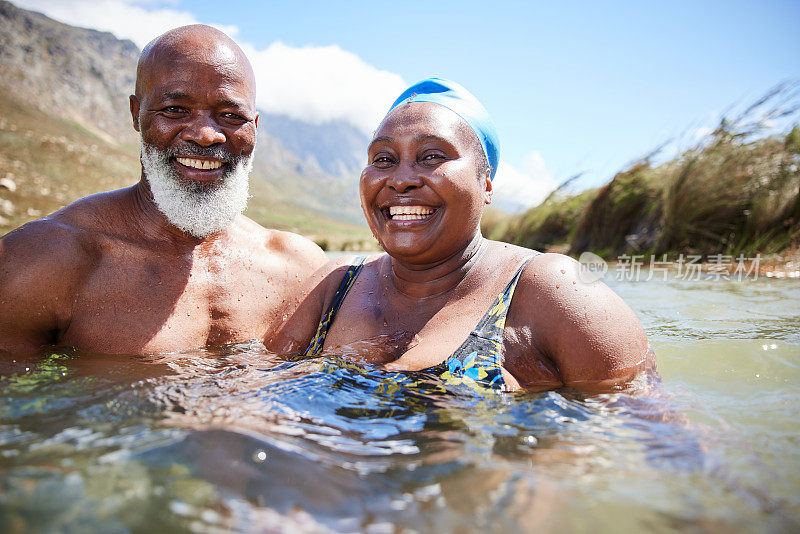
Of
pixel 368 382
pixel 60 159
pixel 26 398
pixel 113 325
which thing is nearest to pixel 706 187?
pixel 368 382

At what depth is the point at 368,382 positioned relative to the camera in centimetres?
234

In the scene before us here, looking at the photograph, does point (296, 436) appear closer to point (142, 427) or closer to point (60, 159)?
point (142, 427)

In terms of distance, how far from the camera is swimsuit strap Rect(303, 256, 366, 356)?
2.85 m

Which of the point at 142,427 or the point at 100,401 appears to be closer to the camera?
the point at 142,427

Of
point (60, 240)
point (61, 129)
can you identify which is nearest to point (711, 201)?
point (60, 240)

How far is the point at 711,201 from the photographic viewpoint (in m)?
8.20

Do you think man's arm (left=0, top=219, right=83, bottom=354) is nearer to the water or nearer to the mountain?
the water

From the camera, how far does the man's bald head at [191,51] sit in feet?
10.5

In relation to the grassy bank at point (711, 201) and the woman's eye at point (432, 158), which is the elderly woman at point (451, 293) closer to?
the woman's eye at point (432, 158)

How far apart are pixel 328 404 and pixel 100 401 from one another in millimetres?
865

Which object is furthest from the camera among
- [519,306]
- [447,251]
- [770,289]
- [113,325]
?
[770,289]

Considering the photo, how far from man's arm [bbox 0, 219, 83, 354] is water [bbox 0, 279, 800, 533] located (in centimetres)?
36

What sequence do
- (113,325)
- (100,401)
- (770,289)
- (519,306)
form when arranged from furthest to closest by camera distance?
(770,289)
(113,325)
(519,306)
(100,401)

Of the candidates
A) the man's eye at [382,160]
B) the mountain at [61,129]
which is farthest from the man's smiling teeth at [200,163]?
the mountain at [61,129]
